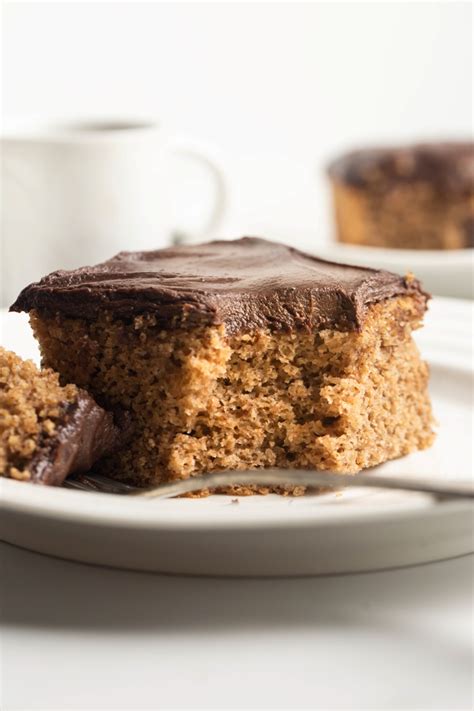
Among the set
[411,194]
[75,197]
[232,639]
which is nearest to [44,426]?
[232,639]

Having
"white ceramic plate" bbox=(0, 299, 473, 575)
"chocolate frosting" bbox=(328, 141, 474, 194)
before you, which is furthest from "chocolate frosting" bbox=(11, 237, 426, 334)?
"chocolate frosting" bbox=(328, 141, 474, 194)

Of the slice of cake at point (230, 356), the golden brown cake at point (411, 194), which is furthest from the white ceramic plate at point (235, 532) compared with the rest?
the golden brown cake at point (411, 194)

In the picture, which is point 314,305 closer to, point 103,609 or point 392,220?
point 103,609

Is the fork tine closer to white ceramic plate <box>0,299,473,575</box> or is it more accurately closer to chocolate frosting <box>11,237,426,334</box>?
white ceramic plate <box>0,299,473,575</box>

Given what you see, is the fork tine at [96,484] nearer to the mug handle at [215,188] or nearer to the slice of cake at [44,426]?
the slice of cake at [44,426]

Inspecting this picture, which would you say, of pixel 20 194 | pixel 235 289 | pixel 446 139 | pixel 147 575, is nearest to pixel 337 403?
pixel 235 289

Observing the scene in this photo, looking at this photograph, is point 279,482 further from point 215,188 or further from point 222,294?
point 215,188
